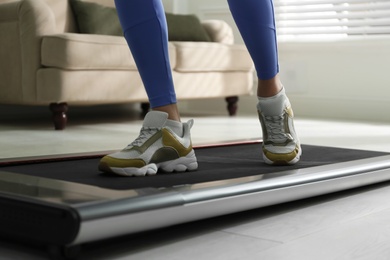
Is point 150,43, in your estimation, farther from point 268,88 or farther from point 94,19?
point 94,19

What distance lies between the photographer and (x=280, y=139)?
1805mm

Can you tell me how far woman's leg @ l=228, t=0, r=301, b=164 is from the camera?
1.76 m

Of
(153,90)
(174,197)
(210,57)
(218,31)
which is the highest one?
(153,90)

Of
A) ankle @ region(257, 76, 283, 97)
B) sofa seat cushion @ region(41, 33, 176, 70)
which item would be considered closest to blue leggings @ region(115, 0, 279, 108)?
ankle @ region(257, 76, 283, 97)

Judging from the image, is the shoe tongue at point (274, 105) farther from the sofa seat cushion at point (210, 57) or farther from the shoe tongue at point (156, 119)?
the sofa seat cushion at point (210, 57)

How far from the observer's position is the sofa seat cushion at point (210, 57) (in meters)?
4.54

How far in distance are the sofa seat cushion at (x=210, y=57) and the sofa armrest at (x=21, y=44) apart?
91cm

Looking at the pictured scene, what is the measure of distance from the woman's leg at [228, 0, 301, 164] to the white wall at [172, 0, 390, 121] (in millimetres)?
3271

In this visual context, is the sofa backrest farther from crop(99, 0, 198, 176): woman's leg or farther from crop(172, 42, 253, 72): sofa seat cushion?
crop(99, 0, 198, 176): woman's leg

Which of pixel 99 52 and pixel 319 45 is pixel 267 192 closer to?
pixel 99 52

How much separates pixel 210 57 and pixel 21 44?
1309 millimetres

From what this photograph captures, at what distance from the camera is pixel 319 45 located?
17.1ft

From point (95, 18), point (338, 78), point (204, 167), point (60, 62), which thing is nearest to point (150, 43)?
point (204, 167)

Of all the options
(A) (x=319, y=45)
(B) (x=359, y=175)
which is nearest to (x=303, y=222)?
(B) (x=359, y=175)
